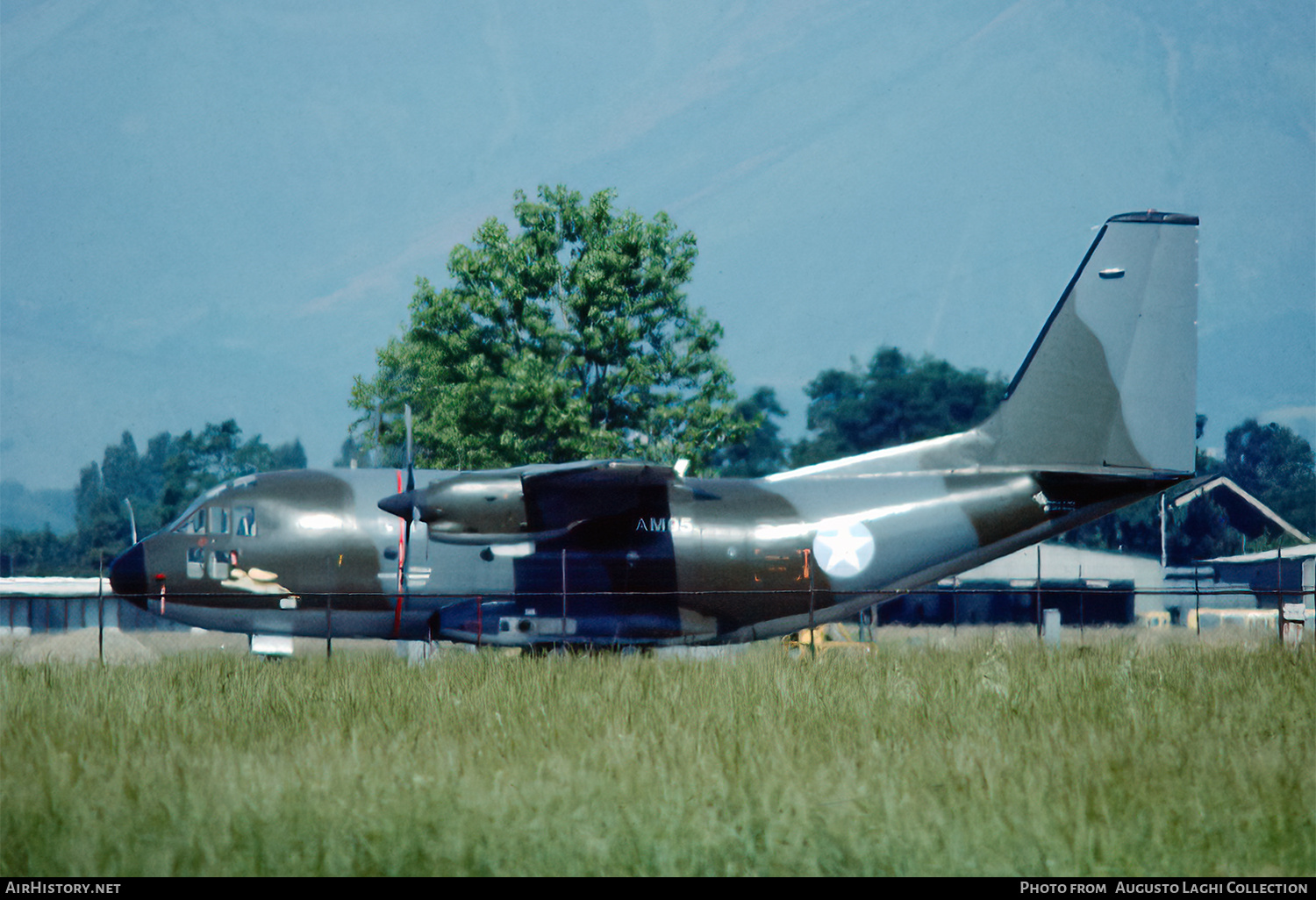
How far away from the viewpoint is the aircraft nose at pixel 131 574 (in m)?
18.6

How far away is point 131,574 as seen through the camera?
61.1ft

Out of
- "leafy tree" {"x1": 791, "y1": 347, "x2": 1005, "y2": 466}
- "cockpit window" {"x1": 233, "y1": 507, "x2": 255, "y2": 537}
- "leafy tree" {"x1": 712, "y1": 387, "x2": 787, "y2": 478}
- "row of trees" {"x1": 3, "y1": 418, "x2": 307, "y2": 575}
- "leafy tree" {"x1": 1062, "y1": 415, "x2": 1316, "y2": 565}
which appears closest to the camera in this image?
"cockpit window" {"x1": 233, "y1": 507, "x2": 255, "y2": 537}

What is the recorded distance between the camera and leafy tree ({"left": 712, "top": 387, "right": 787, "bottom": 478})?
375ft

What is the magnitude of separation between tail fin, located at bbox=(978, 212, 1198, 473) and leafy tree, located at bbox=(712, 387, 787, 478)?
3438 inches

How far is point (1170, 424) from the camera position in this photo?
1917cm

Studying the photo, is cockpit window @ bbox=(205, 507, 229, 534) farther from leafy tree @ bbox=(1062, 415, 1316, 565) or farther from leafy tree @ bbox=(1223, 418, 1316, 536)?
leafy tree @ bbox=(1223, 418, 1316, 536)

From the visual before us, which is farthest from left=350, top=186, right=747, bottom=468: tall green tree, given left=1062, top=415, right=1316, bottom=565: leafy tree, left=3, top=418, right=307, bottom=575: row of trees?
left=3, top=418, right=307, bottom=575: row of trees

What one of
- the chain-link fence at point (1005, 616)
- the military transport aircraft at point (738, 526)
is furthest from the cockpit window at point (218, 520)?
the chain-link fence at point (1005, 616)

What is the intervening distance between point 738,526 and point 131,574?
33.5 feet

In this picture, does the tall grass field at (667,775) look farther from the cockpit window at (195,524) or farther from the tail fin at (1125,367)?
the tail fin at (1125,367)

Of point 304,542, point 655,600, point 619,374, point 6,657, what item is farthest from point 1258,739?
point 619,374

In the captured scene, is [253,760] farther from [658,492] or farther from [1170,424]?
[1170,424]

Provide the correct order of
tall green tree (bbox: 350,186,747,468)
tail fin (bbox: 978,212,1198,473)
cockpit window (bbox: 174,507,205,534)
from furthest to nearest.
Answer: tall green tree (bbox: 350,186,747,468) → tail fin (bbox: 978,212,1198,473) → cockpit window (bbox: 174,507,205,534)

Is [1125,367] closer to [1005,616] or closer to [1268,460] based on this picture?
[1005,616]
